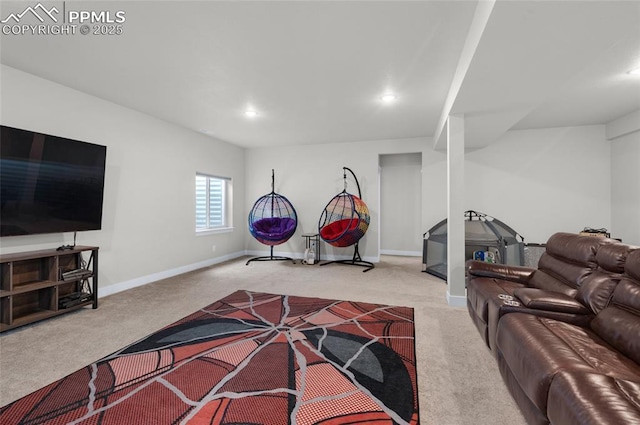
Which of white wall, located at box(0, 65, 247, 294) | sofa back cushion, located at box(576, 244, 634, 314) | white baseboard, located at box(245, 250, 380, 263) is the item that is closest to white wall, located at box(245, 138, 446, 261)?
white baseboard, located at box(245, 250, 380, 263)

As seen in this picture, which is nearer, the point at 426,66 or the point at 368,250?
the point at 426,66

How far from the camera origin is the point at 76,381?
1853 mm

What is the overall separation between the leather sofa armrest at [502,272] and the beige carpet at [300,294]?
540mm

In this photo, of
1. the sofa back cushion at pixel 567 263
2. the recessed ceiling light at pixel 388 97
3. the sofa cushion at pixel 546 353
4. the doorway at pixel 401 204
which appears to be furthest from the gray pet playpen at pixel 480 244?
the sofa cushion at pixel 546 353

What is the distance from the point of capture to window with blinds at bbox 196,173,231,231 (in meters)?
5.71

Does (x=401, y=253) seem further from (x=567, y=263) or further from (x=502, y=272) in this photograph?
(x=567, y=263)

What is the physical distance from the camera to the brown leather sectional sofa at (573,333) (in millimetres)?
1055

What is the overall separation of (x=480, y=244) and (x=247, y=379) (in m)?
4.08

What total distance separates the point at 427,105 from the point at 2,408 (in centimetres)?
486

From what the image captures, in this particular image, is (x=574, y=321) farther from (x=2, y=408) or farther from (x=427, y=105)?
(x=2, y=408)

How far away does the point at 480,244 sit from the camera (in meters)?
4.48

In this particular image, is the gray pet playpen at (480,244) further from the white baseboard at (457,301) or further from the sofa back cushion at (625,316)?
Answer: the sofa back cushion at (625,316)

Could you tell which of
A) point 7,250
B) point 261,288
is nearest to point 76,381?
point 7,250

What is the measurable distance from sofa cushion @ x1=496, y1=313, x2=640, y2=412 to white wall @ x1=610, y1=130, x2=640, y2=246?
4267 mm
